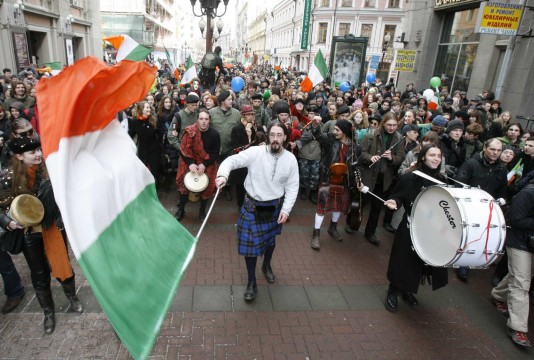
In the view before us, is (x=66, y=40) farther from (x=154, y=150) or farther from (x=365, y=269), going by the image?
(x=365, y=269)

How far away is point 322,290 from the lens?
4.78 meters

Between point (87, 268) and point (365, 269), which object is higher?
point (87, 268)

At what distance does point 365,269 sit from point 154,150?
4475 millimetres

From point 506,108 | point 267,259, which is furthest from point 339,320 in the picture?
point 506,108

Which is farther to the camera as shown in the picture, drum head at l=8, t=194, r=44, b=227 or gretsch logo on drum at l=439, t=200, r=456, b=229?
gretsch logo on drum at l=439, t=200, r=456, b=229

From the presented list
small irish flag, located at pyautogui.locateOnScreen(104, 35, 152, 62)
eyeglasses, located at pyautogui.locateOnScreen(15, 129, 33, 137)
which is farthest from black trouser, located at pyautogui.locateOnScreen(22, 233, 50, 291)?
small irish flag, located at pyautogui.locateOnScreen(104, 35, 152, 62)

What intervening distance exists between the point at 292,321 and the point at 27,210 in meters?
2.93

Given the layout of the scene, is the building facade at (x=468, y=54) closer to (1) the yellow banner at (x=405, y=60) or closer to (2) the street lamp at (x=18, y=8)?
(1) the yellow banner at (x=405, y=60)

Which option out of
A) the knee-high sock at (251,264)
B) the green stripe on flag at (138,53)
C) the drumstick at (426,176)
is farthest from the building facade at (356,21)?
the knee-high sock at (251,264)

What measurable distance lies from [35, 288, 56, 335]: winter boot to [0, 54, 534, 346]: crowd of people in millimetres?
39

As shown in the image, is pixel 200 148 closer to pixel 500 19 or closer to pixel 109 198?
pixel 109 198

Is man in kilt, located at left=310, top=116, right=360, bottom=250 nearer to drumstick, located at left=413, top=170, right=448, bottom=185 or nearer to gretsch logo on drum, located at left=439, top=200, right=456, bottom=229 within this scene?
drumstick, located at left=413, top=170, right=448, bottom=185

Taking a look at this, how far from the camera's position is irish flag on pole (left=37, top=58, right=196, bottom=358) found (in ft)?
5.93

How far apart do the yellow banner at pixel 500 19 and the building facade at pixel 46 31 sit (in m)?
18.9
